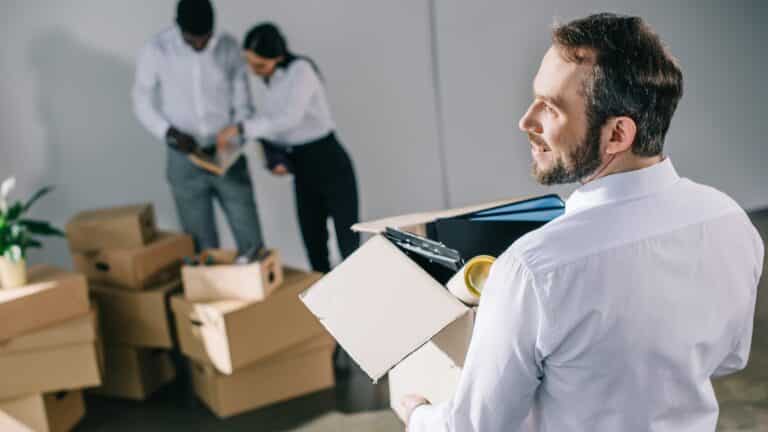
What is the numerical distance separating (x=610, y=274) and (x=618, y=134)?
0.61ft

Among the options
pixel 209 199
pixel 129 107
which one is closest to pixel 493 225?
pixel 209 199

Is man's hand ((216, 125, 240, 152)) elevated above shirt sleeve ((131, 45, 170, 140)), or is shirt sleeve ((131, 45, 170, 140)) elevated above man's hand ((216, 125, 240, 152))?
shirt sleeve ((131, 45, 170, 140))

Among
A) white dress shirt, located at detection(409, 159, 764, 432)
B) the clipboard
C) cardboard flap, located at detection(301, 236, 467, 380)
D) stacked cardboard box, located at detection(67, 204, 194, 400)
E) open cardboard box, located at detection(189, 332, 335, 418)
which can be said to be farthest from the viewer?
the clipboard

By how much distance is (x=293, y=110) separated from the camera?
287 centimetres

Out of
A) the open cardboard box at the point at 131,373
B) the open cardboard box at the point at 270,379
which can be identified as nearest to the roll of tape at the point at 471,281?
the open cardboard box at the point at 270,379

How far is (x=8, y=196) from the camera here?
11.1 ft

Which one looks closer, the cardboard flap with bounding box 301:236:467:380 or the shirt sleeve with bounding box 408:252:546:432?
the shirt sleeve with bounding box 408:252:546:432

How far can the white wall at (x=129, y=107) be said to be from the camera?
3320 mm

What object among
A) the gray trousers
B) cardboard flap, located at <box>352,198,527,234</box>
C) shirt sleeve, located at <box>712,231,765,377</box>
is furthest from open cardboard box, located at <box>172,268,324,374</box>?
shirt sleeve, located at <box>712,231,765,377</box>

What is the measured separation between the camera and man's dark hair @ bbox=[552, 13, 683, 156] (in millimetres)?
872

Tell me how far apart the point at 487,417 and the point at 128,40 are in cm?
303

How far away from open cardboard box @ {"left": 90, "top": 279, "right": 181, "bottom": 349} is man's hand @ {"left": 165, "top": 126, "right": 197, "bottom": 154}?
609 mm

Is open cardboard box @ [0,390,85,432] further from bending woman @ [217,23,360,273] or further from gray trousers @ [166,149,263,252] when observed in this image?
bending woman @ [217,23,360,273]

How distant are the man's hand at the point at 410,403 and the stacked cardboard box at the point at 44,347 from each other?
1558 millimetres
